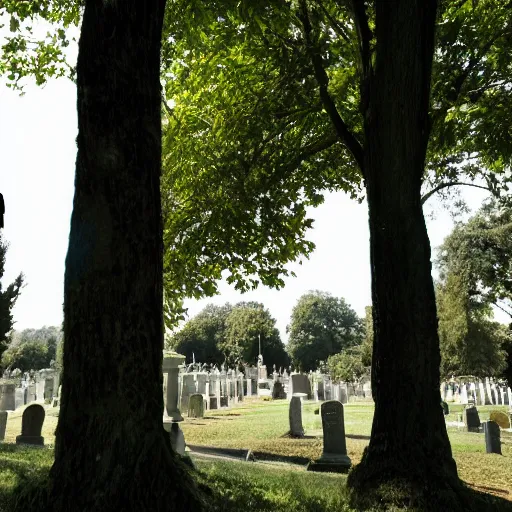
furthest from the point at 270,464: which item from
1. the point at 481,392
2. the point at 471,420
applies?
the point at 481,392

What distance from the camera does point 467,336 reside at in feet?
114

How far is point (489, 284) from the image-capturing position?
1377 inches

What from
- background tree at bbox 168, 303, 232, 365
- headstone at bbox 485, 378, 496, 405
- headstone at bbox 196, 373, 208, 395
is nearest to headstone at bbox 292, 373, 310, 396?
headstone at bbox 196, 373, 208, 395

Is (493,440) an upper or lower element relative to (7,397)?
lower

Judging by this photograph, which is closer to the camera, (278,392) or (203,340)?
(278,392)

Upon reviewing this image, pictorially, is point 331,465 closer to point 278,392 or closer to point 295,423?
point 295,423

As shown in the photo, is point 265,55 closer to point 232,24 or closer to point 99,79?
point 232,24

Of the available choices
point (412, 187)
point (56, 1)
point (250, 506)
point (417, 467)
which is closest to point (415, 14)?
point (412, 187)

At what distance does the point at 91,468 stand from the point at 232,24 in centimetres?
814

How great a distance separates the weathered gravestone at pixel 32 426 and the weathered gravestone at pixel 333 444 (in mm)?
6270

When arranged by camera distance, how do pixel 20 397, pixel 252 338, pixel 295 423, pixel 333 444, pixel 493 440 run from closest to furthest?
1. pixel 333 444
2. pixel 493 440
3. pixel 295 423
4. pixel 20 397
5. pixel 252 338

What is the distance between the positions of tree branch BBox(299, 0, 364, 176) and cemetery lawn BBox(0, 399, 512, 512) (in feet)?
14.2

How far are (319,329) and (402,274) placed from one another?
72095 mm

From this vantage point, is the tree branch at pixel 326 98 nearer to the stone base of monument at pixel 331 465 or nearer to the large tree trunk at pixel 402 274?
the large tree trunk at pixel 402 274
